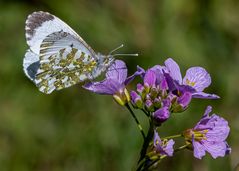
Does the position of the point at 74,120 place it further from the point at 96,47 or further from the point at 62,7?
the point at 62,7

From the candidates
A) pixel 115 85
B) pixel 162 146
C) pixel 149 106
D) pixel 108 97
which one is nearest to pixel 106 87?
pixel 115 85

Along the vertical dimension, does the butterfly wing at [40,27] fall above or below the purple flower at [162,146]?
above

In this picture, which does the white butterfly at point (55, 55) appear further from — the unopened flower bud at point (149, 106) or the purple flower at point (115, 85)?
the unopened flower bud at point (149, 106)

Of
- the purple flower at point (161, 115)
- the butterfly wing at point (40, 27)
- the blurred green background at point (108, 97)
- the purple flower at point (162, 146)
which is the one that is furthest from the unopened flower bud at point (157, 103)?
the blurred green background at point (108, 97)

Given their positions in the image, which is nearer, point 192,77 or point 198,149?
point 198,149

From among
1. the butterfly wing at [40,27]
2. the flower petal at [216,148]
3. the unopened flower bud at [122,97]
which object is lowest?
the flower petal at [216,148]

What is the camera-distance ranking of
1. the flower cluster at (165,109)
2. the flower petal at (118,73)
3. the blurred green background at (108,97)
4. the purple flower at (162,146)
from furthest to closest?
the blurred green background at (108,97), the flower petal at (118,73), the flower cluster at (165,109), the purple flower at (162,146)

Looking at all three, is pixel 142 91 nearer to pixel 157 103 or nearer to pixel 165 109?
pixel 157 103

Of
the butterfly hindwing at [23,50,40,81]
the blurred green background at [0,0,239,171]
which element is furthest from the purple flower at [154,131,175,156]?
the blurred green background at [0,0,239,171]
